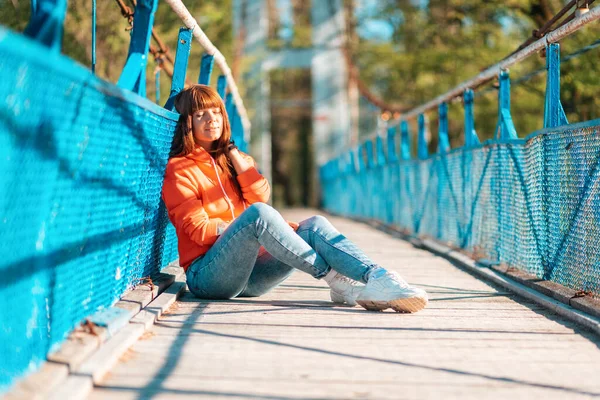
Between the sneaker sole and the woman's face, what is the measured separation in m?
0.97

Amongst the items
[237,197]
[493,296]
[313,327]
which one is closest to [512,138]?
[493,296]

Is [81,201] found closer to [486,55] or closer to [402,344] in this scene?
[402,344]

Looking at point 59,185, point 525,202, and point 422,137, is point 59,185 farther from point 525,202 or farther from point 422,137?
point 422,137

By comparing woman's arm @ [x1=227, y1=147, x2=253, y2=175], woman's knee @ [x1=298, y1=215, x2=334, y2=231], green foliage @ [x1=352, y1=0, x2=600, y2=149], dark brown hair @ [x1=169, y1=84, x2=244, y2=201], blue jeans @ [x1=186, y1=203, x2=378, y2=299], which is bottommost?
blue jeans @ [x1=186, y1=203, x2=378, y2=299]

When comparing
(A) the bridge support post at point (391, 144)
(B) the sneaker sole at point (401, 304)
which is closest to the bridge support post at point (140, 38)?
(B) the sneaker sole at point (401, 304)

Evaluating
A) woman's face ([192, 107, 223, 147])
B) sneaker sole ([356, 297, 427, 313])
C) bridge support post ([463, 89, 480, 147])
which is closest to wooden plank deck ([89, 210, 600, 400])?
sneaker sole ([356, 297, 427, 313])

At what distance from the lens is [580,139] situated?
3619 mm

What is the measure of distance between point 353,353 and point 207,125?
1.50 meters

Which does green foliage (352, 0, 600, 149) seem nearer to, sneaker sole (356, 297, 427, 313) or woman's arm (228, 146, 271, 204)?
woman's arm (228, 146, 271, 204)

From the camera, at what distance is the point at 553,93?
165 inches

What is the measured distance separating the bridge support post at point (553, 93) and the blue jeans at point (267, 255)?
4.34ft

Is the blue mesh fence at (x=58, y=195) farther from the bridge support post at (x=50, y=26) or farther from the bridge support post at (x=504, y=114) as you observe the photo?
the bridge support post at (x=504, y=114)

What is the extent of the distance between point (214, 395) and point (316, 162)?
74.5 feet

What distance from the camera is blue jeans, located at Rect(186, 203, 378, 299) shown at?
3393mm
